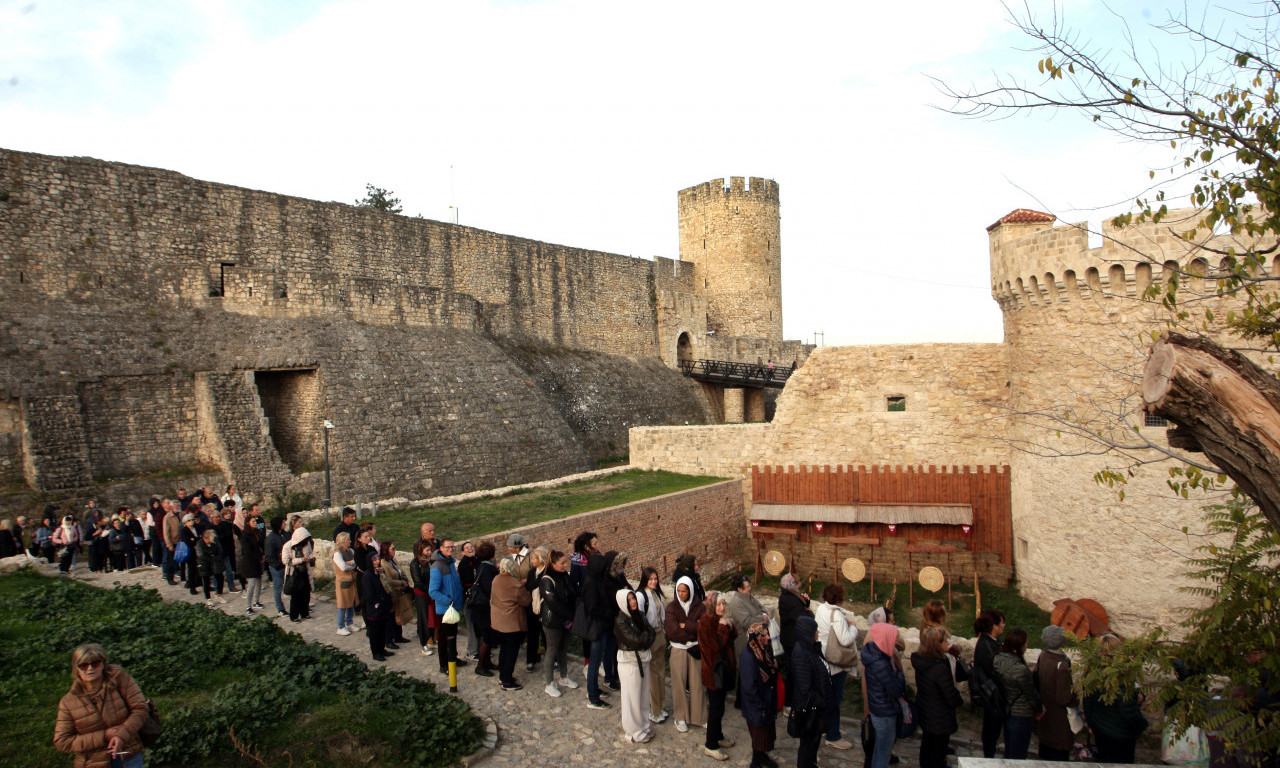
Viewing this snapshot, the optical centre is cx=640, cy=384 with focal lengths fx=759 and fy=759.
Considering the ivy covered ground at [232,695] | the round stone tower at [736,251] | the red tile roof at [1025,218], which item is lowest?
the ivy covered ground at [232,695]

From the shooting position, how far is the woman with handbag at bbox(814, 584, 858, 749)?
19.3 feet

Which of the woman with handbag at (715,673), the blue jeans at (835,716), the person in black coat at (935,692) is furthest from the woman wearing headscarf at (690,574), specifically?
the person in black coat at (935,692)

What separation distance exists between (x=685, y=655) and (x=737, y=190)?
101ft

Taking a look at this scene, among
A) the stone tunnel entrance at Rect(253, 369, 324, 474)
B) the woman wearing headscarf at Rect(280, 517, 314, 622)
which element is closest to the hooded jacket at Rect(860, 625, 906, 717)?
the woman wearing headscarf at Rect(280, 517, 314, 622)

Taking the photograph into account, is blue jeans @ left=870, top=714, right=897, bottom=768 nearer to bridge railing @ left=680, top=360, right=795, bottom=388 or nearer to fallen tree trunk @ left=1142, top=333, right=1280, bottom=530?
fallen tree trunk @ left=1142, top=333, right=1280, bottom=530

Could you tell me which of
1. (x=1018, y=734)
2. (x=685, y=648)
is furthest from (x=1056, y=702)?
(x=685, y=648)

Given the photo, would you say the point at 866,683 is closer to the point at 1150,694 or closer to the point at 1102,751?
the point at 1102,751

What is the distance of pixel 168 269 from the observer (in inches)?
672

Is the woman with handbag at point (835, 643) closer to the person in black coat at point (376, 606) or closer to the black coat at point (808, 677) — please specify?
the black coat at point (808, 677)

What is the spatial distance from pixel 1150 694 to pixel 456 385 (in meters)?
16.4

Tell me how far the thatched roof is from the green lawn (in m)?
1.47

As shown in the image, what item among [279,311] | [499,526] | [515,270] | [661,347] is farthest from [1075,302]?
[661,347]

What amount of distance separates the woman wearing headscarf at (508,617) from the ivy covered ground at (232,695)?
703 millimetres

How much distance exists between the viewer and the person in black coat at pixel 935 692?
5164 mm
